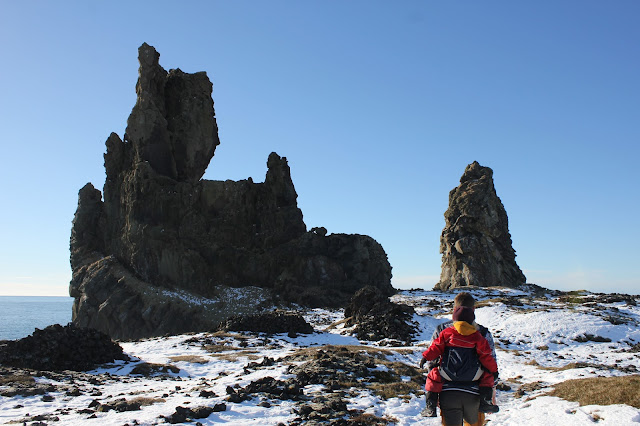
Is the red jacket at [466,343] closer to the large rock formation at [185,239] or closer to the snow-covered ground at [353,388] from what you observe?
the snow-covered ground at [353,388]

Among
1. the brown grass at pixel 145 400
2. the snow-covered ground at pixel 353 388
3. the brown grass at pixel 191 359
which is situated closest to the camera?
the snow-covered ground at pixel 353 388

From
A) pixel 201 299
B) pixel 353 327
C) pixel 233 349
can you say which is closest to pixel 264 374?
pixel 233 349

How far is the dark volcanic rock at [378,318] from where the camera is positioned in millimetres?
32844

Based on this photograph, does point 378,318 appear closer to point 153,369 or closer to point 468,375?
point 153,369

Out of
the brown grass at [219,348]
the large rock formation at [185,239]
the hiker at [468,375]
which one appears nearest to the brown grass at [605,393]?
the hiker at [468,375]

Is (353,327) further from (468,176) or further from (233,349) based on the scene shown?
(468,176)

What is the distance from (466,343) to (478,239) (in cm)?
7202

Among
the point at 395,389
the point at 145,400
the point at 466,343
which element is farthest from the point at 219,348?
the point at 466,343

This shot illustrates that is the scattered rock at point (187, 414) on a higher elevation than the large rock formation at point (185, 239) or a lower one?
lower

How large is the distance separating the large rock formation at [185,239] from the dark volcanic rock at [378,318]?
75.6ft

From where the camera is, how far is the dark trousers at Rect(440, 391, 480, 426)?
746 cm

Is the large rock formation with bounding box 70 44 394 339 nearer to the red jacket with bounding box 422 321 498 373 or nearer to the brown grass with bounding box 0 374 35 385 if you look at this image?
the brown grass with bounding box 0 374 35 385

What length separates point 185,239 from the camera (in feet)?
222

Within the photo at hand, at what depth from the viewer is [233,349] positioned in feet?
91.0
